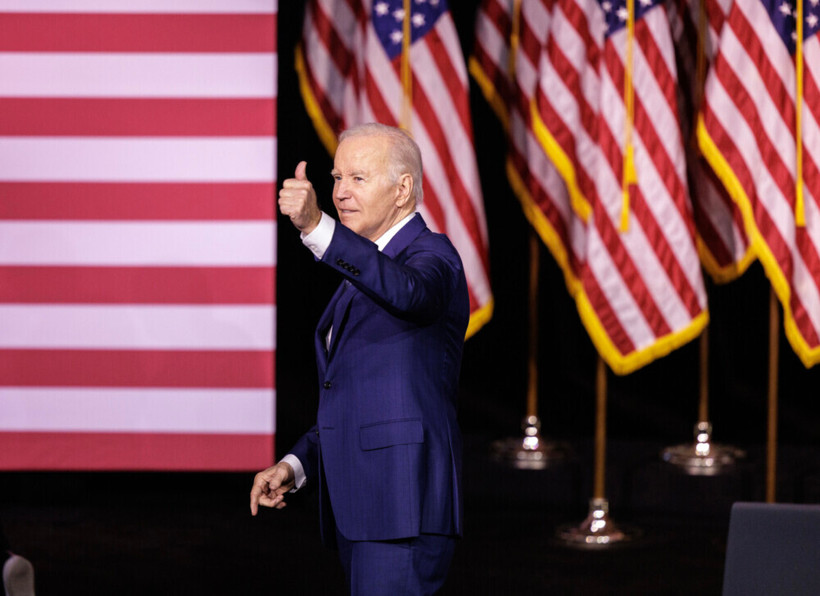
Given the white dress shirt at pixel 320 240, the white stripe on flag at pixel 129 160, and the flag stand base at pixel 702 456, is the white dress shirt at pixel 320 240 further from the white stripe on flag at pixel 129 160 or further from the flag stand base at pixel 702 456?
the flag stand base at pixel 702 456

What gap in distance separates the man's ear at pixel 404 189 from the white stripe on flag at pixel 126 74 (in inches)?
98.5

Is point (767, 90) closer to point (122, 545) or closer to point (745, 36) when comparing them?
point (745, 36)

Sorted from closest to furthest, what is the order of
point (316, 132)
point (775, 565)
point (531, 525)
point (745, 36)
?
point (775, 565) → point (745, 36) → point (531, 525) → point (316, 132)

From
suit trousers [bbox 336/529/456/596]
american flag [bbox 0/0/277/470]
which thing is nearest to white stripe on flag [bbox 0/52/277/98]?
american flag [bbox 0/0/277/470]

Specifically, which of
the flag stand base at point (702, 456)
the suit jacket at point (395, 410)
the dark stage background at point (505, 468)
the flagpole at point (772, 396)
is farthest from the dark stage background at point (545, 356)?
the suit jacket at point (395, 410)

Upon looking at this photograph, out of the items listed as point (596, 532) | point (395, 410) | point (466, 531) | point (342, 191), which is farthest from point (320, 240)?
point (466, 531)

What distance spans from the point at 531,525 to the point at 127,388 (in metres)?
1.49

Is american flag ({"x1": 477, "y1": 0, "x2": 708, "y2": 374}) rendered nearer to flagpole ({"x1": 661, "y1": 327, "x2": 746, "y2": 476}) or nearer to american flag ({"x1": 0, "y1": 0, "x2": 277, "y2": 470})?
flagpole ({"x1": 661, "y1": 327, "x2": 746, "y2": 476})

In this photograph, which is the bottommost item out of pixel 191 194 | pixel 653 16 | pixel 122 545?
pixel 122 545

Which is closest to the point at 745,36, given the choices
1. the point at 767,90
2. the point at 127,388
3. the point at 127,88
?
the point at 767,90

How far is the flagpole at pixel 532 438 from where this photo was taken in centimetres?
Result: 436

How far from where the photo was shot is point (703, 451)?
434 centimetres

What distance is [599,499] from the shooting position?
3900 mm

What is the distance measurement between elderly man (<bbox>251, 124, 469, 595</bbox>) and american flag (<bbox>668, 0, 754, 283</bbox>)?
261 centimetres
